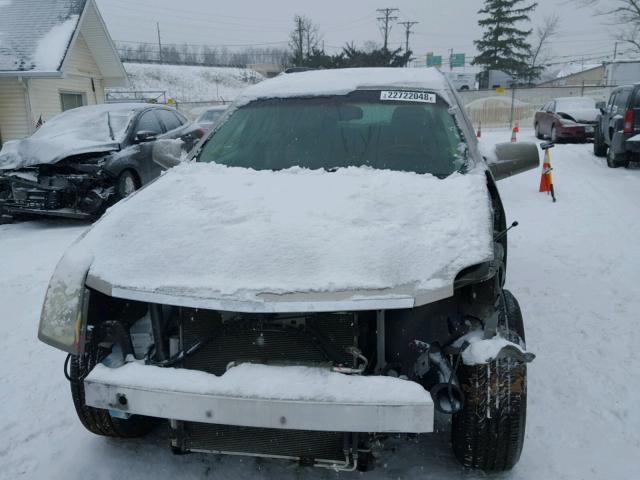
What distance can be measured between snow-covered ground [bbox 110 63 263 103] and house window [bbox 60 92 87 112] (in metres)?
35.7

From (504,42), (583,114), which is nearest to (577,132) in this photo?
(583,114)

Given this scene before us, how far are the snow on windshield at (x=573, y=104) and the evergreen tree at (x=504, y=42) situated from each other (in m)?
35.8

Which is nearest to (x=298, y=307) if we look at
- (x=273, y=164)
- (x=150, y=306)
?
(x=150, y=306)

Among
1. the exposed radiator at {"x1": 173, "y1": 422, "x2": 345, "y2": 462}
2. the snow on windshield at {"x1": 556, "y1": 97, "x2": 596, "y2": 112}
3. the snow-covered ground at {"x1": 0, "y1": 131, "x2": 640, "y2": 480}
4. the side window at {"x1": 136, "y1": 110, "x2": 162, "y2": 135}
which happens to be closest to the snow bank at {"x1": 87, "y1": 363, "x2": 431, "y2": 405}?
the exposed radiator at {"x1": 173, "y1": 422, "x2": 345, "y2": 462}

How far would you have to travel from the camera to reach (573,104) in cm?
1858

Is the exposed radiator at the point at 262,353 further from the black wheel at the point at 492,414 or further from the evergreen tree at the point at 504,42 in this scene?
the evergreen tree at the point at 504,42

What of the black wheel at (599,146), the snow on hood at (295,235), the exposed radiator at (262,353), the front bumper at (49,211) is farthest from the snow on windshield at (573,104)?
the exposed radiator at (262,353)

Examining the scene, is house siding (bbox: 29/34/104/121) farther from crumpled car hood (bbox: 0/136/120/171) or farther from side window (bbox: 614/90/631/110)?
side window (bbox: 614/90/631/110)

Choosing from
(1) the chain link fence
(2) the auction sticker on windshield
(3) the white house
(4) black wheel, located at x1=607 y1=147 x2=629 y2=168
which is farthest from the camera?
(1) the chain link fence

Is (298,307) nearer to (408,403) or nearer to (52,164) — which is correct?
(408,403)

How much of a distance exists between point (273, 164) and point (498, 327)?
170cm

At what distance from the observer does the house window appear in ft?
60.4

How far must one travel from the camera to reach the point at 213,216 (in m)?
2.62

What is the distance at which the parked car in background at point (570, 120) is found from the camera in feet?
55.9
